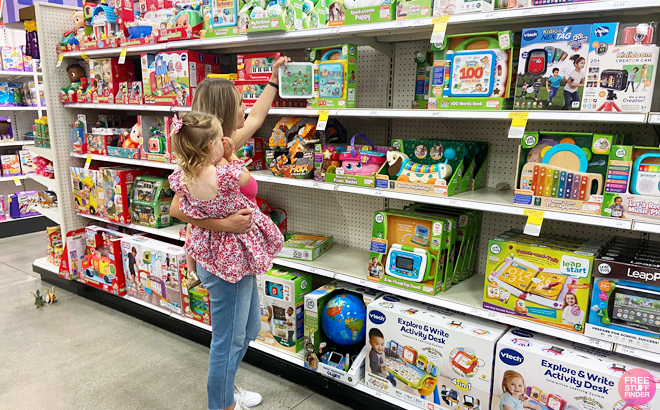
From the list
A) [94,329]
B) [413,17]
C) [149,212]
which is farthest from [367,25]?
[94,329]

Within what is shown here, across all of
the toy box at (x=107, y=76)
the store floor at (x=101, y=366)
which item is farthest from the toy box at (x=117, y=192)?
the store floor at (x=101, y=366)

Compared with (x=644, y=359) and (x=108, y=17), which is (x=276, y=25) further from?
(x=644, y=359)

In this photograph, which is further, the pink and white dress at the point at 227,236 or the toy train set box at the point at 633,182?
the pink and white dress at the point at 227,236

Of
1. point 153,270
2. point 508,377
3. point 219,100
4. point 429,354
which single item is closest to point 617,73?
point 508,377

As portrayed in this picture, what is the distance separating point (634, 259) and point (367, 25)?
1540 millimetres

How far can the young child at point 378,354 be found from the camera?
92.1 inches

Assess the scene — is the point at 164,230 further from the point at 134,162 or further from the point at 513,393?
the point at 513,393

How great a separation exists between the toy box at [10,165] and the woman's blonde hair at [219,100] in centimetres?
519

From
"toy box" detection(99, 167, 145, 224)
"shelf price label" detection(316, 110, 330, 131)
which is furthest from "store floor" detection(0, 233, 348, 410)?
"shelf price label" detection(316, 110, 330, 131)

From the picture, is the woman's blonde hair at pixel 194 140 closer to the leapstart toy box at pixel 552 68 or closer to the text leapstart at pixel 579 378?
the leapstart toy box at pixel 552 68

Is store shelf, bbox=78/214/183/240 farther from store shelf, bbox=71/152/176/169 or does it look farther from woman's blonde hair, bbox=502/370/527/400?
woman's blonde hair, bbox=502/370/527/400

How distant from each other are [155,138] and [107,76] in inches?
27.8

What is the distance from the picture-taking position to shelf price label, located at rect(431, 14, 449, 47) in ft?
6.39

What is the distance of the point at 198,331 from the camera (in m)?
3.20
